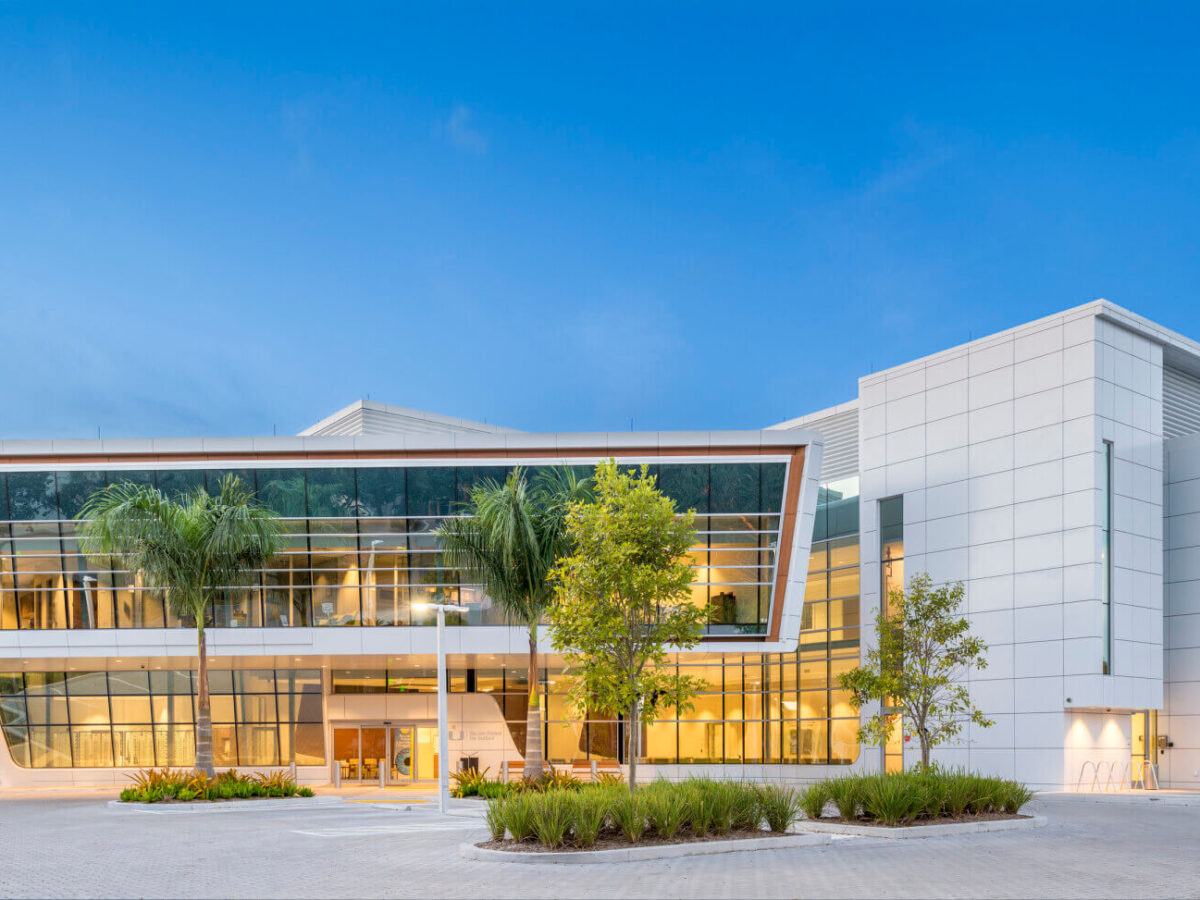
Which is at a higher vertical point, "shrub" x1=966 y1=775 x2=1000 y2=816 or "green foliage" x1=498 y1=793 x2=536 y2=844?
"green foliage" x1=498 y1=793 x2=536 y2=844

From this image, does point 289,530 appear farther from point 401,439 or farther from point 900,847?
point 900,847

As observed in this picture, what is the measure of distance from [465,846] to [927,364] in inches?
1183

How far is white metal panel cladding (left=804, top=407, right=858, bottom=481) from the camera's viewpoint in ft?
153

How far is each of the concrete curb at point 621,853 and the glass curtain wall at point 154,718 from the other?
2416 centimetres

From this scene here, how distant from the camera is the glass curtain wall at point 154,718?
129 feet

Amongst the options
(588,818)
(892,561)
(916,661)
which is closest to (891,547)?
(892,561)

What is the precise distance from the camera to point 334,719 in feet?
130

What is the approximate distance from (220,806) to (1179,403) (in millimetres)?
35280

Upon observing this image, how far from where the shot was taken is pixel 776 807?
18219 mm

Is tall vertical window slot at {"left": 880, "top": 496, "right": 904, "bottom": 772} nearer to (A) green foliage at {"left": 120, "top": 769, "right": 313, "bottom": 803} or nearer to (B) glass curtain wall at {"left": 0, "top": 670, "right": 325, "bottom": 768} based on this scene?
(B) glass curtain wall at {"left": 0, "top": 670, "right": 325, "bottom": 768}

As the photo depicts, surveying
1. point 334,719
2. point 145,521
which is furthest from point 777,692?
point 145,521

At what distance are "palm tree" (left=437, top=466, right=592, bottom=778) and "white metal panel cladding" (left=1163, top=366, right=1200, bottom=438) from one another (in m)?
24.8

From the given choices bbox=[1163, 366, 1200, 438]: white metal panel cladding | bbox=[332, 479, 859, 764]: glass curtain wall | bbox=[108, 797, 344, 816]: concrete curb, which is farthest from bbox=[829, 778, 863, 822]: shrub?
bbox=[1163, 366, 1200, 438]: white metal panel cladding

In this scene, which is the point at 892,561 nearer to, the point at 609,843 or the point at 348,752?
the point at 348,752
